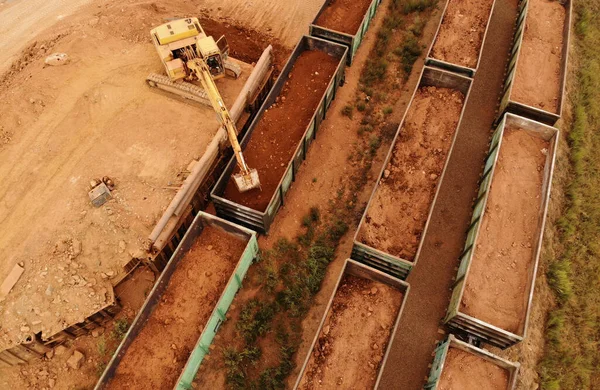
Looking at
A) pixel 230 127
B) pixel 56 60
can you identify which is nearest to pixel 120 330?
pixel 230 127

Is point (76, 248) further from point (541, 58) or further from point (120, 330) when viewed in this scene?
point (541, 58)

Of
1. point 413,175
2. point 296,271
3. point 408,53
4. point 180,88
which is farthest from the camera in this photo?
point 408,53

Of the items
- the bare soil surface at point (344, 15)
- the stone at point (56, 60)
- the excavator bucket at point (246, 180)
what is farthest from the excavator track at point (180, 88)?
the bare soil surface at point (344, 15)

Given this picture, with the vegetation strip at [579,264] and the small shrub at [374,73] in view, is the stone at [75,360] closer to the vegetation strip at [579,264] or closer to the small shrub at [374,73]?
the vegetation strip at [579,264]

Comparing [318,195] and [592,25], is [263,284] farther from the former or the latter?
[592,25]

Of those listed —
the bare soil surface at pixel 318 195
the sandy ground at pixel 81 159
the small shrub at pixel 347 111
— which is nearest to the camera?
the bare soil surface at pixel 318 195

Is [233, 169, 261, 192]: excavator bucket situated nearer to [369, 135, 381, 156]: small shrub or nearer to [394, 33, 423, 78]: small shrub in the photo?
[369, 135, 381, 156]: small shrub

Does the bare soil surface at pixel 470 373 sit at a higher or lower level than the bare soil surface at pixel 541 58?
lower
